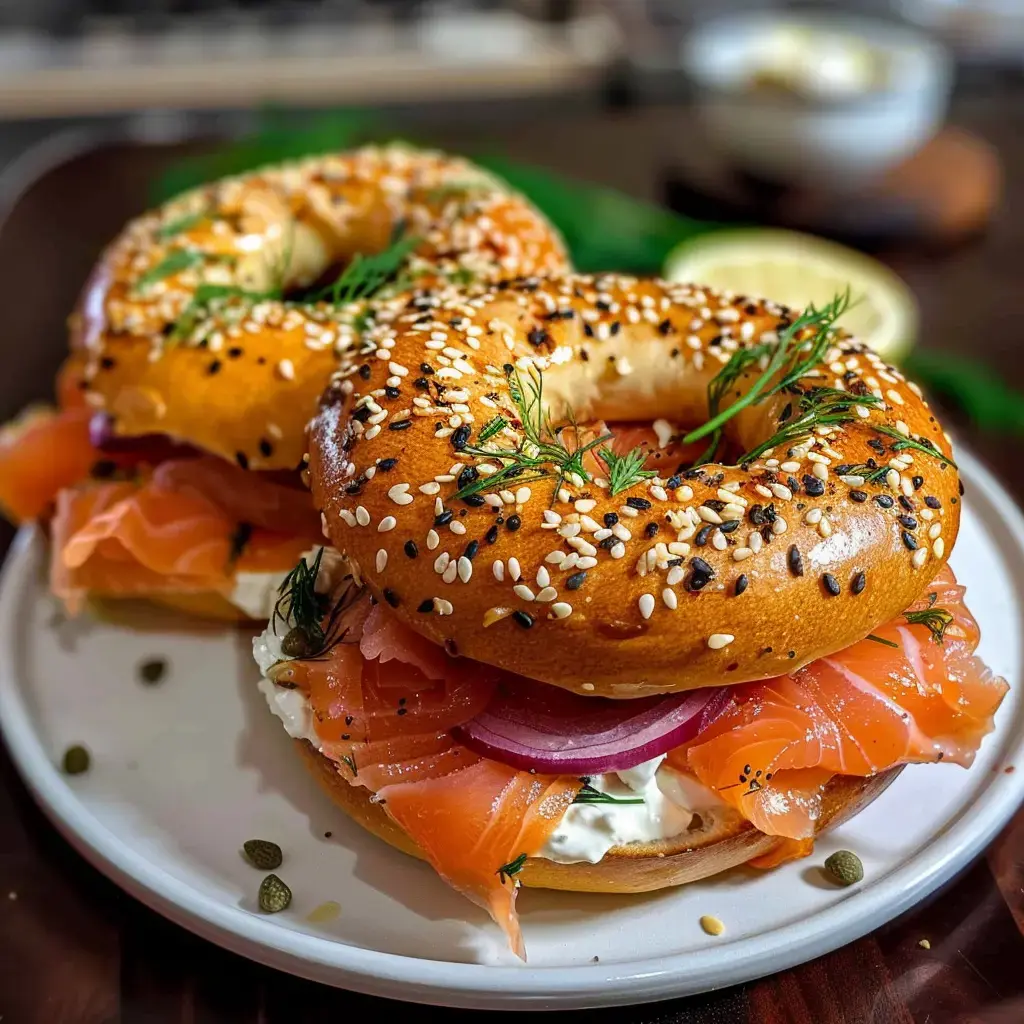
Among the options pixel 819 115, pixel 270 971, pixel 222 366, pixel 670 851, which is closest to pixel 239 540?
pixel 222 366

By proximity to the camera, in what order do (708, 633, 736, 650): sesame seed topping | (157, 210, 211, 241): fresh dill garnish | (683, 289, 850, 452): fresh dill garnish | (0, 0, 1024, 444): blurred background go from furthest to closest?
(0, 0, 1024, 444): blurred background < (157, 210, 211, 241): fresh dill garnish < (683, 289, 850, 452): fresh dill garnish < (708, 633, 736, 650): sesame seed topping

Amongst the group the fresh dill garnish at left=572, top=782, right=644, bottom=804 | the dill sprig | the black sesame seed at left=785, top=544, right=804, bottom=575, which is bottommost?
the fresh dill garnish at left=572, top=782, right=644, bottom=804

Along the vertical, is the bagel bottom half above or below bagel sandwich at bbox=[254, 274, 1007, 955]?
below

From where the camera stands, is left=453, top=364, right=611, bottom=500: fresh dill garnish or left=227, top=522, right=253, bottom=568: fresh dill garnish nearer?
left=453, top=364, right=611, bottom=500: fresh dill garnish

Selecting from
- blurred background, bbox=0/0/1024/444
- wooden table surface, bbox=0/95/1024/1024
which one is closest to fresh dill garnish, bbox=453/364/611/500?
wooden table surface, bbox=0/95/1024/1024

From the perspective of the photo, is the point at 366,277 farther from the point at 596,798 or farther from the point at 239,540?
the point at 596,798

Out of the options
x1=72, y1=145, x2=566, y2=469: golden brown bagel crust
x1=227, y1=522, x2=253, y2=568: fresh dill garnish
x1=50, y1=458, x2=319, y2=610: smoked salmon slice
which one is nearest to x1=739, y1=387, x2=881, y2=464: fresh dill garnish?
x1=72, y1=145, x2=566, y2=469: golden brown bagel crust

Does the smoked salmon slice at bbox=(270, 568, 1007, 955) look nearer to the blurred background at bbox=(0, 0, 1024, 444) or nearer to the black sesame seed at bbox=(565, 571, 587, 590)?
the black sesame seed at bbox=(565, 571, 587, 590)

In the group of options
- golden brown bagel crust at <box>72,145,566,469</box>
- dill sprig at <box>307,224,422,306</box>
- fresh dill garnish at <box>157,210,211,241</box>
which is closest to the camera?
golden brown bagel crust at <box>72,145,566,469</box>
